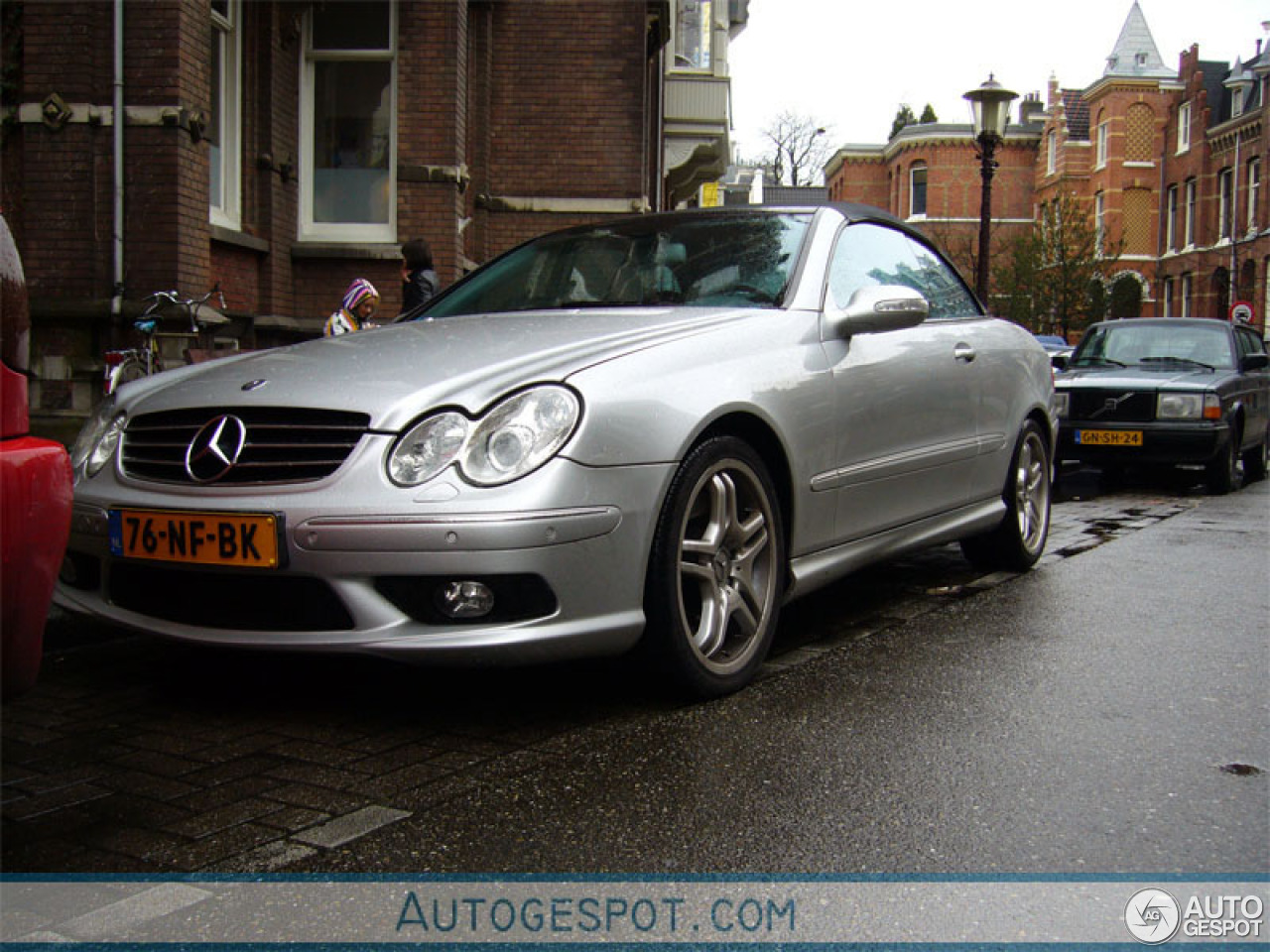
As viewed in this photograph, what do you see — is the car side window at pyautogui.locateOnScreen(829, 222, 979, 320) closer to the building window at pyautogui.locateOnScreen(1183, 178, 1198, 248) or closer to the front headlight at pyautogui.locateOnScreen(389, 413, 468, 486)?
the front headlight at pyautogui.locateOnScreen(389, 413, 468, 486)

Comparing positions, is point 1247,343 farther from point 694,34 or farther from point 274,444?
point 694,34

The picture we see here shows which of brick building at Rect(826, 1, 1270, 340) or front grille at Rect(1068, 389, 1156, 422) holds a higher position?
brick building at Rect(826, 1, 1270, 340)

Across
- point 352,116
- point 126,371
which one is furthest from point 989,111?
point 126,371

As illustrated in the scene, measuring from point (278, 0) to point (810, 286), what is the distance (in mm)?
8476

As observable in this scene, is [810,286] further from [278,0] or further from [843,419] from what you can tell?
[278,0]

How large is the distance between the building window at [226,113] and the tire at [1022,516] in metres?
7.02

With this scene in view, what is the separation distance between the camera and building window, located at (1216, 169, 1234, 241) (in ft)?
161

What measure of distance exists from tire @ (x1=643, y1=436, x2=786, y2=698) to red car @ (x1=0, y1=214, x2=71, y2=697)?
1.54m

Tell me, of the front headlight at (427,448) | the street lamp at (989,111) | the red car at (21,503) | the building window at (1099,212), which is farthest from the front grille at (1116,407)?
the building window at (1099,212)

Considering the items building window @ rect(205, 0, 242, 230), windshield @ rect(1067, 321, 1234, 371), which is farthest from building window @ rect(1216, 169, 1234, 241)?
building window @ rect(205, 0, 242, 230)

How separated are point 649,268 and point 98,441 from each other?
75.7 inches

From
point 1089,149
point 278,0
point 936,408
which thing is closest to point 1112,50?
point 1089,149

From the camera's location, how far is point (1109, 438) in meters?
10.9

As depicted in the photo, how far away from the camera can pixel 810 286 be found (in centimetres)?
446
